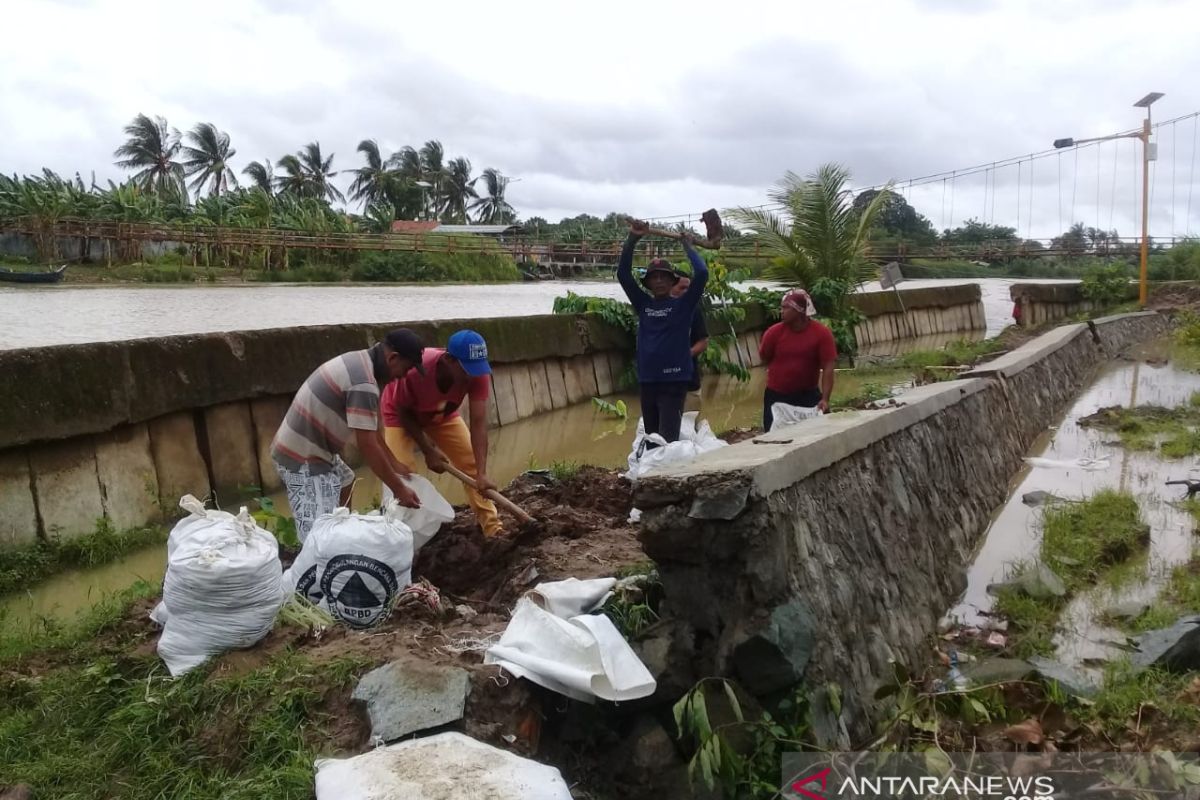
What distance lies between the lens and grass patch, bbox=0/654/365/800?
106 inches

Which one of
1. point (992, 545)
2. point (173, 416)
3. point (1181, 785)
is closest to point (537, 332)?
point (173, 416)

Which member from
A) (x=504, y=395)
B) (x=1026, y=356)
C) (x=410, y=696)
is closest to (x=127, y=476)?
(x=410, y=696)

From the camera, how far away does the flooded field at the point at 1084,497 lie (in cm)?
471

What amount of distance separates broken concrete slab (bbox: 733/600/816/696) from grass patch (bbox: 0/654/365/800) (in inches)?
48.2

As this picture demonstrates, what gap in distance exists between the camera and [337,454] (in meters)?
4.58

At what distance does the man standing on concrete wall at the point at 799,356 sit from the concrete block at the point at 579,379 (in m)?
4.95

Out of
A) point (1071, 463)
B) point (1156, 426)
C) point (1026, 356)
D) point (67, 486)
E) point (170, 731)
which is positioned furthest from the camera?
point (1026, 356)

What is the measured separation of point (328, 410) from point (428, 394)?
56cm

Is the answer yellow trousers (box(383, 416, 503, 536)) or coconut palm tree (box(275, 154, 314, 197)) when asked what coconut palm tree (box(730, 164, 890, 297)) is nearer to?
yellow trousers (box(383, 416, 503, 536))

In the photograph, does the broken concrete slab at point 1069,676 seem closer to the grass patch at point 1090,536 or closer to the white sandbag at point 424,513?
the grass patch at point 1090,536

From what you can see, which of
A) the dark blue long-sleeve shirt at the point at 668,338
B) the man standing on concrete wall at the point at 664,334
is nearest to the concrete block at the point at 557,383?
the man standing on concrete wall at the point at 664,334

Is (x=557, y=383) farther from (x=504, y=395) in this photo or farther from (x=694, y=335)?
(x=694, y=335)

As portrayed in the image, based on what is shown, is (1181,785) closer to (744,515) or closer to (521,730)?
(744,515)

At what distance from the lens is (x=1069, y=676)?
3.91 m
